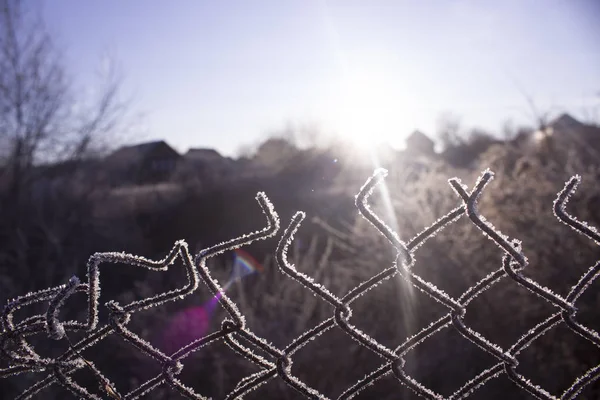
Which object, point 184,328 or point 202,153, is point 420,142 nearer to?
point 202,153

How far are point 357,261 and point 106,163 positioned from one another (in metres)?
14.1

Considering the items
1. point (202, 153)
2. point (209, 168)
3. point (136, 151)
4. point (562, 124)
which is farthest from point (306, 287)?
point (202, 153)

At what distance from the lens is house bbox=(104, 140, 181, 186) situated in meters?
18.6

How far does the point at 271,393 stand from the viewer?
368cm

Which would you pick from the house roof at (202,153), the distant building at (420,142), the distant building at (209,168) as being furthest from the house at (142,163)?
the distant building at (420,142)

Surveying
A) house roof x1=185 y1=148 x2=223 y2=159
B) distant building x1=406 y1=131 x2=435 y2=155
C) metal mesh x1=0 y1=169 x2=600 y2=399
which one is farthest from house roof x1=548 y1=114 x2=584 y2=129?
house roof x1=185 y1=148 x2=223 y2=159

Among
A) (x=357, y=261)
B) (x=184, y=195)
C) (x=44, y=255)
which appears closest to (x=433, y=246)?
(x=357, y=261)

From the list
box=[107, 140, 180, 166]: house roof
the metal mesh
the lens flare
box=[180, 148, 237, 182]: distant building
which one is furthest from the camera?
box=[180, 148, 237, 182]: distant building

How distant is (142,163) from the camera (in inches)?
910

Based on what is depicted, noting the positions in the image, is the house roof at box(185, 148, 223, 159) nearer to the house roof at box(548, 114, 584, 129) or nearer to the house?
the house

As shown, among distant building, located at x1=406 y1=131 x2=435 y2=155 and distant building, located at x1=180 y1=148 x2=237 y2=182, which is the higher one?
distant building, located at x1=180 y1=148 x2=237 y2=182

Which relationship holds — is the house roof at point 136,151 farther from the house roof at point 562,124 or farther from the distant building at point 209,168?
the house roof at point 562,124

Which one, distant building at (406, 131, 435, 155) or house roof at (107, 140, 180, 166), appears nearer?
house roof at (107, 140, 180, 166)

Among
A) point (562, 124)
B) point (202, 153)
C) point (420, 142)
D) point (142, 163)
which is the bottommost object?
point (420, 142)
